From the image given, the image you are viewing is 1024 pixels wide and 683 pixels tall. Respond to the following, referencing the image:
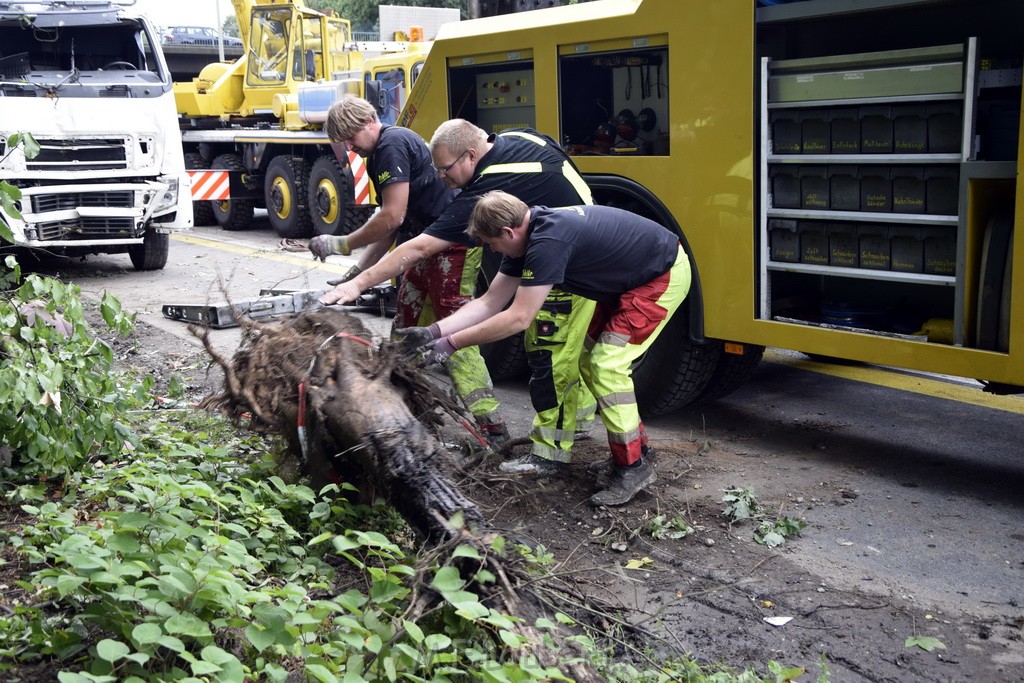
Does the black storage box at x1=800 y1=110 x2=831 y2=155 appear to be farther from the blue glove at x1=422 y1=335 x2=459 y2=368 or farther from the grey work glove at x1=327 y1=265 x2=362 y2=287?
the grey work glove at x1=327 y1=265 x2=362 y2=287

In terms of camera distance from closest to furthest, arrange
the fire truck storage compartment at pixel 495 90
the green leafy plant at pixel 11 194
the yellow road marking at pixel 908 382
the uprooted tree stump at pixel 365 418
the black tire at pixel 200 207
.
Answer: the uprooted tree stump at pixel 365 418, the green leafy plant at pixel 11 194, the yellow road marking at pixel 908 382, the fire truck storage compartment at pixel 495 90, the black tire at pixel 200 207

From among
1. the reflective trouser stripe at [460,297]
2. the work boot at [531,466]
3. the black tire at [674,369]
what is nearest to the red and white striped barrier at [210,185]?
the reflective trouser stripe at [460,297]

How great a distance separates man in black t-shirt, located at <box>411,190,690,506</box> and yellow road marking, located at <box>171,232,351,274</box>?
18.7 feet

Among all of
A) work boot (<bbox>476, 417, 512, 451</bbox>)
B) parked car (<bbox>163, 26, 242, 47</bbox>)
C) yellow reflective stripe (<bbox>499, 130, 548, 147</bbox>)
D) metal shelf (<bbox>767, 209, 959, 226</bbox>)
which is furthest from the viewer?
parked car (<bbox>163, 26, 242, 47</bbox>)

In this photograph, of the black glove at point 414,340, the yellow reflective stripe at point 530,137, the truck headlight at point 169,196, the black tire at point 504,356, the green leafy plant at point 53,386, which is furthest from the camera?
the truck headlight at point 169,196

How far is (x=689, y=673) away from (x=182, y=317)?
21.1 ft

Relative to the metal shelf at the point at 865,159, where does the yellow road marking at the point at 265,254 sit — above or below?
below

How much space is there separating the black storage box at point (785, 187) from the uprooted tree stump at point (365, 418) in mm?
1926

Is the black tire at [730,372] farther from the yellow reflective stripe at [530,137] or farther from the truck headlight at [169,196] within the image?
the truck headlight at [169,196]

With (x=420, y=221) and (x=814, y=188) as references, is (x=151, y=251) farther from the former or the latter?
(x=814, y=188)

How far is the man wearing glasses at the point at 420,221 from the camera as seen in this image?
521cm

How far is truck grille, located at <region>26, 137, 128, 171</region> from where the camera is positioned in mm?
9836

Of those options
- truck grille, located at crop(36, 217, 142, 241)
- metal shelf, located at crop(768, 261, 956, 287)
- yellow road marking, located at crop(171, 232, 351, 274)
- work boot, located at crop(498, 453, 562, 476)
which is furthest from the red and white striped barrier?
metal shelf, located at crop(768, 261, 956, 287)

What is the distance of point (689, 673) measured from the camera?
3004mm
